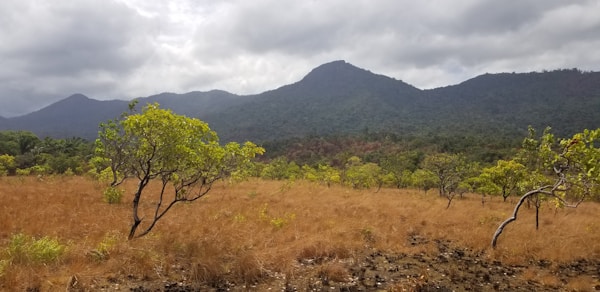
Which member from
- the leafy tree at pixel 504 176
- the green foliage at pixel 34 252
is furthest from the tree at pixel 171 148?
the leafy tree at pixel 504 176

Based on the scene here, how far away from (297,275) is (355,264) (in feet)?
7.88

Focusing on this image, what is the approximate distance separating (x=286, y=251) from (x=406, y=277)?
4093 mm

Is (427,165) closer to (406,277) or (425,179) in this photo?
(425,179)

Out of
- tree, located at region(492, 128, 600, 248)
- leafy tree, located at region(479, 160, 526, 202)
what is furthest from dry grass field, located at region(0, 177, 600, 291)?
leafy tree, located at region(479, 160, 526, 202)

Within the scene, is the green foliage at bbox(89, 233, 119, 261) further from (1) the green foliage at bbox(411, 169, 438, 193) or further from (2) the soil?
(1) the green foliage at bbox(411, 169, 438, 193)

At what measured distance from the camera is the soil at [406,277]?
9516 millimetres

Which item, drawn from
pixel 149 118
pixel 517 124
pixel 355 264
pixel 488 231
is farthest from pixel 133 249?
pixel 517 124

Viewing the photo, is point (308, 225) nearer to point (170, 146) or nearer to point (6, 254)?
point (170, 146)

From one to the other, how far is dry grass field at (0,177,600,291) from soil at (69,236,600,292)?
0.12 ft

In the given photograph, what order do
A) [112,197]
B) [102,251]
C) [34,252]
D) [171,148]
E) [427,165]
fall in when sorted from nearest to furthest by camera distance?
[34,252], [102,251], [171,148], [112,197], [427,165]

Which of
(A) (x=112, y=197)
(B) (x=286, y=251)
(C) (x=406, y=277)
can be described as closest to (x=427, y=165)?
(C) (x=406, y=277)

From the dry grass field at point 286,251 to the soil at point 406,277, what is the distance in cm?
4

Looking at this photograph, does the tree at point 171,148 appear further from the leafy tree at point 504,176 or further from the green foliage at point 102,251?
the leafy tree at point 504,176

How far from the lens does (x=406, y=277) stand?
10812 millimetres
